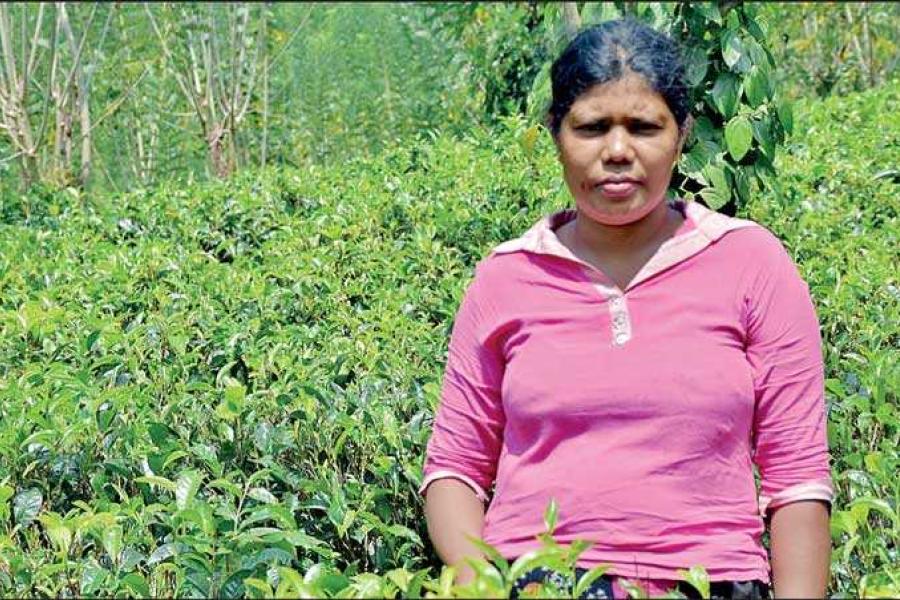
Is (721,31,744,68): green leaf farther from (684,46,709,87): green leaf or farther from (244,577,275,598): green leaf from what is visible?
(244,577,275,598): green leaf

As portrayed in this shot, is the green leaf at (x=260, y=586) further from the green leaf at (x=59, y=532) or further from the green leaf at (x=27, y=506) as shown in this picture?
the green leaf at (x=27, y=506)

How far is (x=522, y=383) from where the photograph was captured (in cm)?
221

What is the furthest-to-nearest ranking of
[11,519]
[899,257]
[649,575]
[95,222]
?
1. [95,222]
2. [899,257]
3. [11,519]
4. [649,575]

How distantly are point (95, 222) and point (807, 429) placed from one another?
3.77 m

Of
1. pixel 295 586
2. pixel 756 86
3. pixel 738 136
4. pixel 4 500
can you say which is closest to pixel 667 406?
pixel 295 586

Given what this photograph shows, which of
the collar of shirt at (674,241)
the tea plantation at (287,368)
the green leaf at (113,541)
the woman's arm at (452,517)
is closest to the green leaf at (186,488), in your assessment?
the tea plantation at (287,368)

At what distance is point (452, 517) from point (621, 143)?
0.66 metres

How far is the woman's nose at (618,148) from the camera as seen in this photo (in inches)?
87.0

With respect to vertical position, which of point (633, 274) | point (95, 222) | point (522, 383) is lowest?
point (95, 222)

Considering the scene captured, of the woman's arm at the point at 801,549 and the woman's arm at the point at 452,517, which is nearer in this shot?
the woman's arm at the point at 801,549

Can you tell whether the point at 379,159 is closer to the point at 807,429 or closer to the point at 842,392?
the point at 842,392

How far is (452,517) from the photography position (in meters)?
2.28

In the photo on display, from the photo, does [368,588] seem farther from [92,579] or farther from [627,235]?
[627,235]

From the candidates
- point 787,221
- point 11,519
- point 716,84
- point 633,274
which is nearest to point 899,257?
point 787,221
